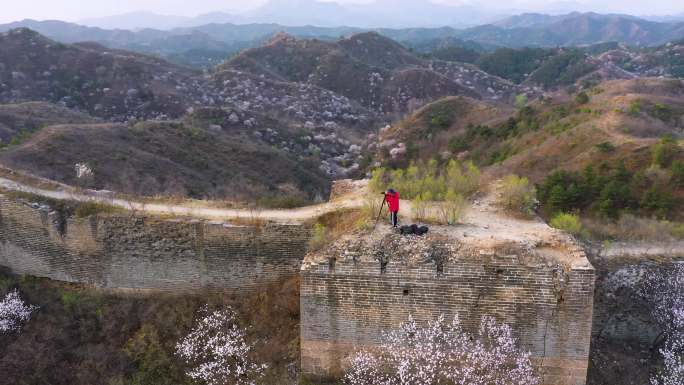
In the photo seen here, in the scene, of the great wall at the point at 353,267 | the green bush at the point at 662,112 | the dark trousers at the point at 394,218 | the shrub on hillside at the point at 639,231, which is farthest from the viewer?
the green bush at the point at 662,112

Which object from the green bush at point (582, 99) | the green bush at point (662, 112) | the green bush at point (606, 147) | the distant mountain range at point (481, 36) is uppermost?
the distant mountain range at point (481, 36)

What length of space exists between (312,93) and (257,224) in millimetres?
41250

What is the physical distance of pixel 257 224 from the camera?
10.5 metres

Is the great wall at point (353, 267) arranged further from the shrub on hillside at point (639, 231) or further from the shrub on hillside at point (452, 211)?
the shrub on hillside at point (639, 231)

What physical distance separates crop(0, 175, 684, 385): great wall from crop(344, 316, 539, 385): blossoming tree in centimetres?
23

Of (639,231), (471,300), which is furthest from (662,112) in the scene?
(471,300)

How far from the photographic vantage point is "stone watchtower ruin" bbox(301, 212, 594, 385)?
814 centimetres

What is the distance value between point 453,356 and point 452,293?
124cm

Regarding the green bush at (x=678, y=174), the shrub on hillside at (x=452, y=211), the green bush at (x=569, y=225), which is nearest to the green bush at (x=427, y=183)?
the shrub on hillside at (x=452, y=211)

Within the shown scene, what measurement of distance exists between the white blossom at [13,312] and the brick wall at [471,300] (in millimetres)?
6582

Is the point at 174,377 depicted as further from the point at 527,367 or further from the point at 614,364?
the point at 614,364

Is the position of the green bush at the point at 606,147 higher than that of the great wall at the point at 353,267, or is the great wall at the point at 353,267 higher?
the green bush at the point at 606,147

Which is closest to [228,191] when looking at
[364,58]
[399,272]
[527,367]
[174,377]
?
[174,377]

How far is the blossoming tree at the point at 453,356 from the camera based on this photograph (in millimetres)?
8461
